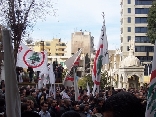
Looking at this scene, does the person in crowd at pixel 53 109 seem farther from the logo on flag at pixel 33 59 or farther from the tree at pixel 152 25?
the tree at pixel 152 25

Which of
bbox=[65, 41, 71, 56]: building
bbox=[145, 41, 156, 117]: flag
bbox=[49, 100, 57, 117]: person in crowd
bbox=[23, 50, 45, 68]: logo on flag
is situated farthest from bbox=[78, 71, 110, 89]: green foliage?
bbox=[65, 41, 71, 56]: building

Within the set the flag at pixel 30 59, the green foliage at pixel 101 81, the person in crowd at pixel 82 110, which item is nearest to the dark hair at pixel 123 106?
the person in crowd at pixel 82 110

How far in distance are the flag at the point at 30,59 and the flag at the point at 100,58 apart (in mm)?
3343

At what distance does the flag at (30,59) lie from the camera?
50.3ft

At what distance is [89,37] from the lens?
4006 inches

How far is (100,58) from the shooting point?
1283cm

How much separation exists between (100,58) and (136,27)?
6669cm

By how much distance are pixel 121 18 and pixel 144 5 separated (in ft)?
17.5

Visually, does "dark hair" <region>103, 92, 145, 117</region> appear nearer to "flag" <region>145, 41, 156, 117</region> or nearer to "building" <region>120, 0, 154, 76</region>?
"flag" <region>145, 41, 156, 117</region>

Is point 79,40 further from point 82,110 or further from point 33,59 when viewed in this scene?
point 82,110

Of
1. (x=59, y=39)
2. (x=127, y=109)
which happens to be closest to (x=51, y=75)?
(x=127, y=109)

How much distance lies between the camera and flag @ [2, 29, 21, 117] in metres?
3.63

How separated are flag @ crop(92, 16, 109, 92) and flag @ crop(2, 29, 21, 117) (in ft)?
28.3

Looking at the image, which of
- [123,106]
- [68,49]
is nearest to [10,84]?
[123,106]
